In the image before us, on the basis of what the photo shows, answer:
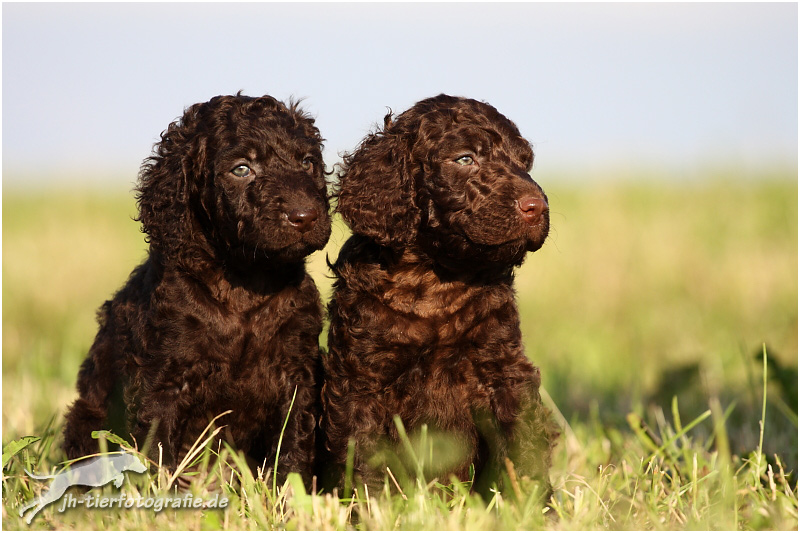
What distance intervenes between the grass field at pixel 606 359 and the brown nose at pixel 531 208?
1.31 feet

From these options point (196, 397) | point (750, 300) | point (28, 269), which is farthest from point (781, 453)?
point (28, 269)

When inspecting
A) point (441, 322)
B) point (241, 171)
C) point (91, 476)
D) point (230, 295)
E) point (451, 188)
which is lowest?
point (91, 476)

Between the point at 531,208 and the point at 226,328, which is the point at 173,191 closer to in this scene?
the point at 226,328

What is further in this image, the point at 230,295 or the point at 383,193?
the point at 230,295

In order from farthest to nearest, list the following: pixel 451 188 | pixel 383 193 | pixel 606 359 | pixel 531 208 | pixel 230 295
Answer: pixel 606 359
pixel 230 295
pixel 383 193
pixel 451 188
pixel 531 208

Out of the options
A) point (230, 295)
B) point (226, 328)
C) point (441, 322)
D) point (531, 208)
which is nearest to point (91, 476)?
point (226, 328)

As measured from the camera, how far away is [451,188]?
4.25 m

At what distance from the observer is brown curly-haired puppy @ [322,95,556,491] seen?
4.21 m

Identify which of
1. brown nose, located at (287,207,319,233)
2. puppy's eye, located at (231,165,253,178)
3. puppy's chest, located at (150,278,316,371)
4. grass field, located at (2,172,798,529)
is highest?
puppy's eye, located at (231,165,253,178)

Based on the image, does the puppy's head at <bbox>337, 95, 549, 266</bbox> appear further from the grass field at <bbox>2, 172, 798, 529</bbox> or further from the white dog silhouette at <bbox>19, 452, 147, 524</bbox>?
the white dog silhouette at <bbox>19, 452, 147, 524</bbox>

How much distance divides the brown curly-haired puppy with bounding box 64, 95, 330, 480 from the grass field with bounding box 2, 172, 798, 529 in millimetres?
317

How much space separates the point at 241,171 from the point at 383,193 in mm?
750

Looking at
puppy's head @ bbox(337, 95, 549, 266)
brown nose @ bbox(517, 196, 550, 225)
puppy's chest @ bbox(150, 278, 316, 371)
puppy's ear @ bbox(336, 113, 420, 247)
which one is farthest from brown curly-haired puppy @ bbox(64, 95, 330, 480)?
brown nose @ bbox(517, 196, 550, 225)

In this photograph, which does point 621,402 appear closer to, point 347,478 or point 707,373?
point 707,373
